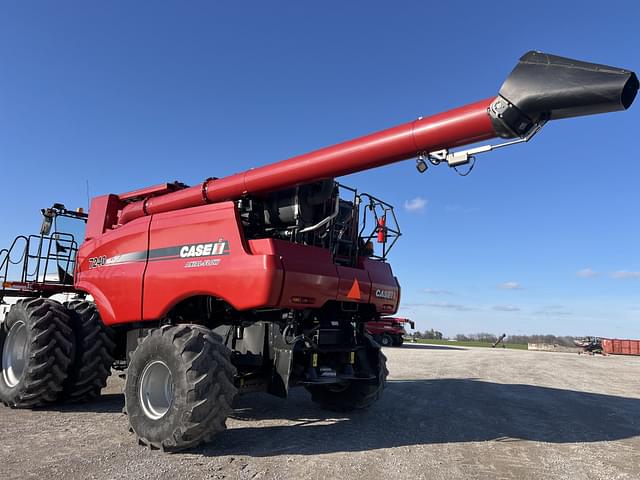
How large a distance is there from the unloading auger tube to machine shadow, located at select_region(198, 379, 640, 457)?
9.86 ft

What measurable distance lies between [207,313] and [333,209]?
2203mm

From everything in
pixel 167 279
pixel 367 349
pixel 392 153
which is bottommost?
pixel 367 349

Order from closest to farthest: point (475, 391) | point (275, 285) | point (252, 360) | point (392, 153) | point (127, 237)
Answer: point (392, 153), point (275, 285), point (252, 360), point (127, 237), point (475, 391)

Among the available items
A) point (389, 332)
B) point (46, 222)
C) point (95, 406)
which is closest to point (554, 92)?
point (95, 406)

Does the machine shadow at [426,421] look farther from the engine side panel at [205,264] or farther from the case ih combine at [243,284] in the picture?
the engine side panel at [205,264]

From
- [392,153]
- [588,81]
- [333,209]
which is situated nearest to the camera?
[588,81]

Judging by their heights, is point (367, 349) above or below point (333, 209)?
below

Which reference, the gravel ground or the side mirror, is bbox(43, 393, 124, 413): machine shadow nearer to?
the gravel ground

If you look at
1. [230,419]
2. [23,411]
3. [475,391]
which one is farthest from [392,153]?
[475,391]

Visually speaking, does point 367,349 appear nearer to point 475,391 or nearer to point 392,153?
point 392,153

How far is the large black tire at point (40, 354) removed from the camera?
664cm

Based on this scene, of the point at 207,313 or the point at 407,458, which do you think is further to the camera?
the point at 207,313

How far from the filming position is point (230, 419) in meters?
6.54

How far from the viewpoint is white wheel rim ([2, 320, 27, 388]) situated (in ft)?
24.0
